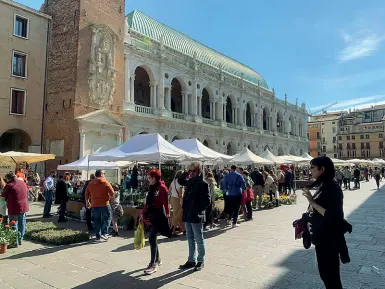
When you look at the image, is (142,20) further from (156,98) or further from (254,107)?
(254,107)

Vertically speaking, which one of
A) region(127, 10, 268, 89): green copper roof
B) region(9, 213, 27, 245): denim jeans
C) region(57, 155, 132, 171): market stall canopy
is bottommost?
region(9, 213, 27, 245): denim jeans

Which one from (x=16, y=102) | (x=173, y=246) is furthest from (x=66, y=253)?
(x=16, y=102)

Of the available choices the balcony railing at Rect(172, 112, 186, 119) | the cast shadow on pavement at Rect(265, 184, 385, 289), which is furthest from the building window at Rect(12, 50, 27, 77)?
the cast shadow on pavement at Rect(265, 184, 385, 289)

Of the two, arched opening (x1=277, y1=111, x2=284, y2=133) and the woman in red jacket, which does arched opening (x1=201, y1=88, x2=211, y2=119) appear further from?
the woman in red jacket

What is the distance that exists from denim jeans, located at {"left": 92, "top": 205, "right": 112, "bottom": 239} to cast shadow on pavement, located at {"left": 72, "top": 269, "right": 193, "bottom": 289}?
2.73 m

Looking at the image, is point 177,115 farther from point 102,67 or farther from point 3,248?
point 3,248

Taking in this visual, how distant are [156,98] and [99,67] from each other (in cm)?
691

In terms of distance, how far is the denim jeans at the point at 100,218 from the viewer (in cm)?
815

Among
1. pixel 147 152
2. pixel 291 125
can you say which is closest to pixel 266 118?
pixel 291 125

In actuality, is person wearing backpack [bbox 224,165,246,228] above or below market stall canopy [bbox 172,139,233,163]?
below

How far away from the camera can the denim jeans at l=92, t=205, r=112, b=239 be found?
321 inches

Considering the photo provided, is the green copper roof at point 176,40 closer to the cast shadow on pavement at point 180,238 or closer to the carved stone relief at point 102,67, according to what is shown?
the carved stone relief at point 102,67

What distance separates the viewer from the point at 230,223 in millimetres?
10750

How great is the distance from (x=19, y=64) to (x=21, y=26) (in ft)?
8.60
